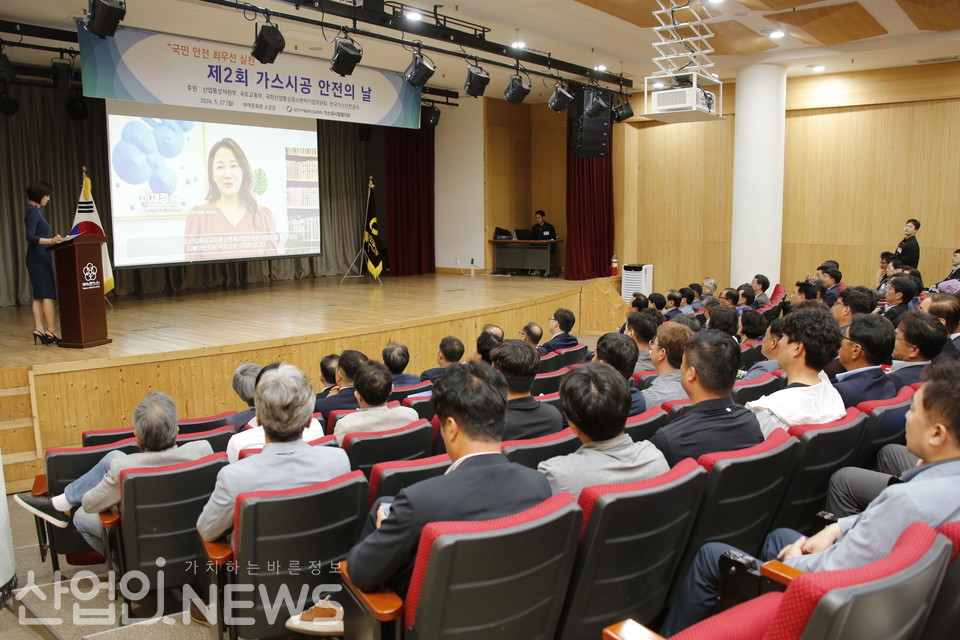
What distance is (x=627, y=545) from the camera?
1876mm

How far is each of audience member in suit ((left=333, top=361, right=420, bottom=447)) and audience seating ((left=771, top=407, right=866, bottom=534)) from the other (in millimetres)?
1566

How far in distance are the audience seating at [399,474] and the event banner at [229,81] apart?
6033 millimetres

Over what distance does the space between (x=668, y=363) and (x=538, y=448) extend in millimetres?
1308

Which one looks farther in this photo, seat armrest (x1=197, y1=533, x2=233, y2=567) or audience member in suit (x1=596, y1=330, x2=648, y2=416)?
audience member in suit (x1=596, y1=330, x2=648, y2=416)

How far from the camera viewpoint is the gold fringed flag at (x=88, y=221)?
565 centimetres

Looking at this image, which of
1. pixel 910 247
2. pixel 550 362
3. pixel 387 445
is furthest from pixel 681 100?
pixel 387 445

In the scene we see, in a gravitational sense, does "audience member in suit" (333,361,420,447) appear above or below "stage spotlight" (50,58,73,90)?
below

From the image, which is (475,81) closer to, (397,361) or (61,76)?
(61,76)

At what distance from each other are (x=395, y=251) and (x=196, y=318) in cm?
555

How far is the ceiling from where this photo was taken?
23.1 feet

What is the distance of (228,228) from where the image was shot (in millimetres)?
9023

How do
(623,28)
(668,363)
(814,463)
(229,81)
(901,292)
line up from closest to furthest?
(814,463), (668,363), (901,292), (229,81), (623,28)

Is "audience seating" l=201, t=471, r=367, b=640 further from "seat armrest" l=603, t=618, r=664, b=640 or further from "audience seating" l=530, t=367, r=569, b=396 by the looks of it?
"audience seating" l=530, t=367, r=569, b=396

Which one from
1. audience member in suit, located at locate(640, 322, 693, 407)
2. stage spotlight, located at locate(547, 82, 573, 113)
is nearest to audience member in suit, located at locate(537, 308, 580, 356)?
audience member in suit, located at locate(640, 322, 693, 407)
